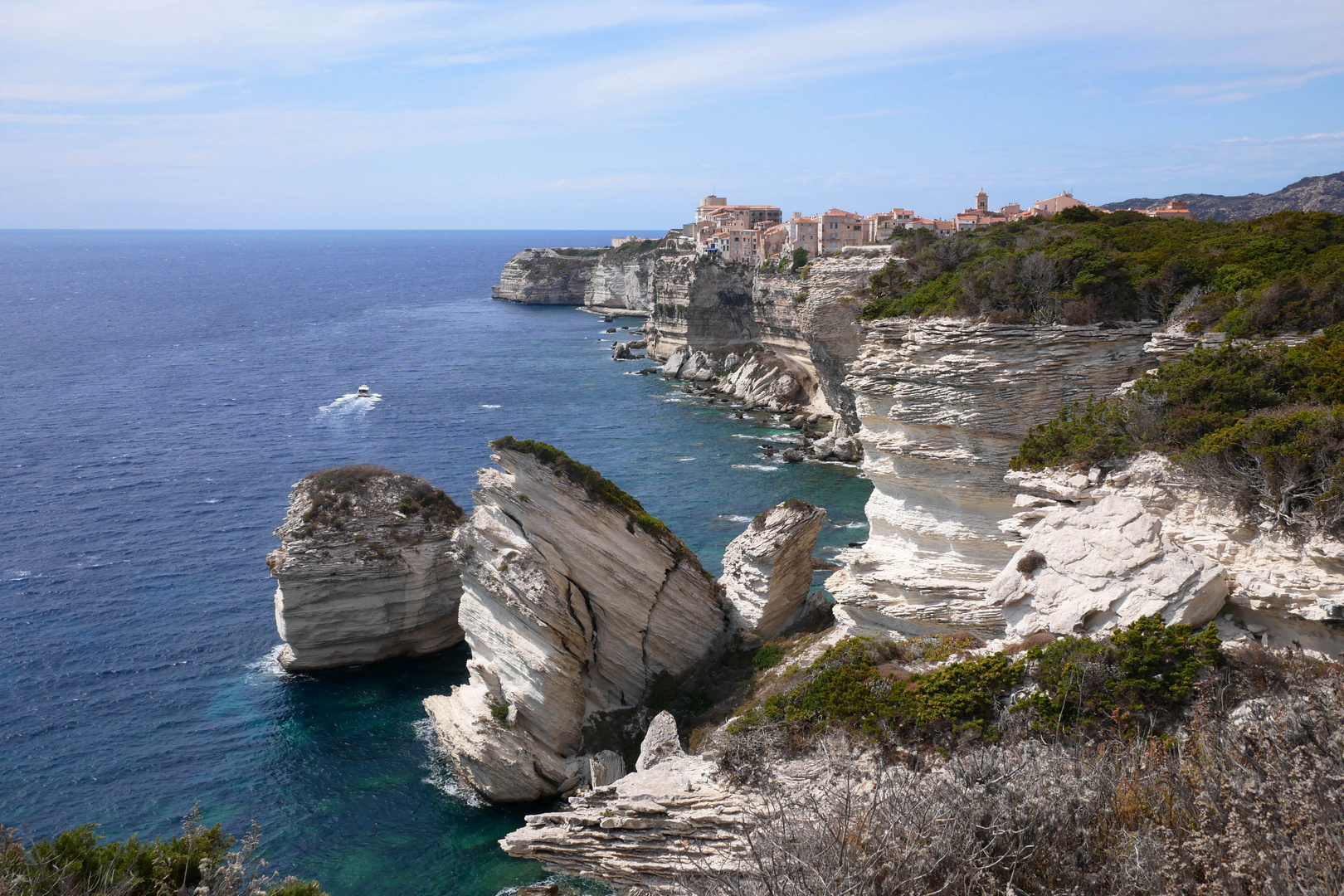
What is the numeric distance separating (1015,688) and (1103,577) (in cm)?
332

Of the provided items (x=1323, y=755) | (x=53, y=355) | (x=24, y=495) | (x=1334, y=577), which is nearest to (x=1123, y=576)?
(x=1334, y=577)

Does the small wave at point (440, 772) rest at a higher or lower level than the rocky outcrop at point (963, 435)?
lower

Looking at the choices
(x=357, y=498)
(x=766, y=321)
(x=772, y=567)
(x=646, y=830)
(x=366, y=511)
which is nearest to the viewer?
(x=646, y=830)

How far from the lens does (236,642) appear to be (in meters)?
36.4

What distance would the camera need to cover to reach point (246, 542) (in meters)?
46.2

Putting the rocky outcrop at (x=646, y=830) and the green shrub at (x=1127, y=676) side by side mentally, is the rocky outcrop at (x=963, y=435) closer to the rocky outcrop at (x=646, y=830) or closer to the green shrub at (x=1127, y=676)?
the green shrub at (x=1127, y=676)

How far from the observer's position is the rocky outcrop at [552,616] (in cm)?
2617

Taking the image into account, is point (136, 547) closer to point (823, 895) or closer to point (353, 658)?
point (353, 658)

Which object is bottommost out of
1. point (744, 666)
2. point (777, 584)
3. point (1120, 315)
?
point (744, 666)

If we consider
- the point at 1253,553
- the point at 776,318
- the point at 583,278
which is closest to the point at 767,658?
the point at 1253,553

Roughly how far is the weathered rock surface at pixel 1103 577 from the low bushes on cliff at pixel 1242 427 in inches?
71.8

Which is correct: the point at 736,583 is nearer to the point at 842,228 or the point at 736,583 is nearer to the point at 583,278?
the point at 842,228

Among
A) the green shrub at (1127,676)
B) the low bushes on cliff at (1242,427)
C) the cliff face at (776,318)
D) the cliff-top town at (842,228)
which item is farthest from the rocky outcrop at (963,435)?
the cliff-top town at (842,228)

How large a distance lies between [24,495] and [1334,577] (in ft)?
204
